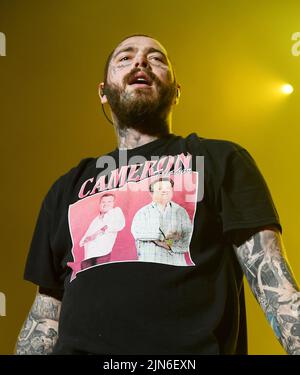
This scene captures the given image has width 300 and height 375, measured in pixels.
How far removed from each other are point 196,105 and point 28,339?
914 mm

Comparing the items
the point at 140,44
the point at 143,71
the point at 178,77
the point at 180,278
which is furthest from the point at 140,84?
the point at 178,77

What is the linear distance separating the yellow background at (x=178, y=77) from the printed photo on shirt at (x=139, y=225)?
56 centimetres

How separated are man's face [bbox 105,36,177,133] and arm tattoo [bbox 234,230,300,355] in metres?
0.38

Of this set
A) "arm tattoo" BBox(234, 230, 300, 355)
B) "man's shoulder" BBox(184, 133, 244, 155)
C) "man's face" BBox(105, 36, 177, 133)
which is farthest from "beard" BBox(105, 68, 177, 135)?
"arm tattoo" BBox(234, 230, 300, 355)

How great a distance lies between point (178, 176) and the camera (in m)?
1.01

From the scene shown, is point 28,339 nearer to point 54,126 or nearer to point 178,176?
point 178,176

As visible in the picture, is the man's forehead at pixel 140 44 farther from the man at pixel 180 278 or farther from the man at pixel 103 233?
the man at pixel 103 233

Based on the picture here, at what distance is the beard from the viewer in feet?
3.84

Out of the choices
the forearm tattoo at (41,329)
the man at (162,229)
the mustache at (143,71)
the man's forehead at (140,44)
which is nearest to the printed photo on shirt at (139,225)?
the man at (162,229)

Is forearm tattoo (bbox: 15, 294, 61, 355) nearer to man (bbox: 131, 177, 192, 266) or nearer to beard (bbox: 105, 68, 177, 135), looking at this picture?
man (bbox: 131, 177, 192, 266)

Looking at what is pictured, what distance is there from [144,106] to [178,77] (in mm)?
591

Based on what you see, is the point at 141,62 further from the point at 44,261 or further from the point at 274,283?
the point at 274,283

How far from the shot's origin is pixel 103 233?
1.00 m

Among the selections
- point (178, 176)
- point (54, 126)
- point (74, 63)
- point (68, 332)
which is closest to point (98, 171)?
point (178, 176)
